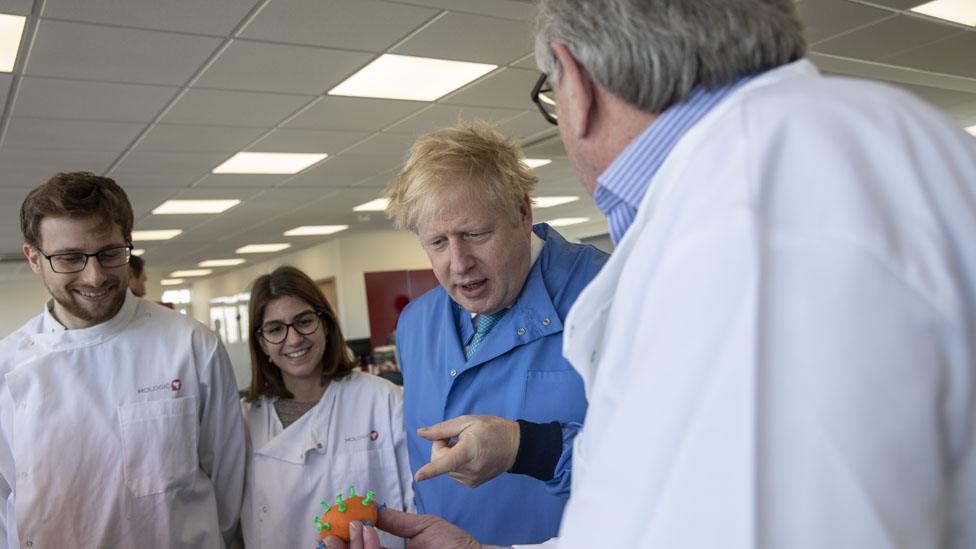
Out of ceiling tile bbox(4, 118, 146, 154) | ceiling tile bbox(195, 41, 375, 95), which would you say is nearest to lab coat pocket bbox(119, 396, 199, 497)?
ceiling tile bbox(195, 41, 375, 95)

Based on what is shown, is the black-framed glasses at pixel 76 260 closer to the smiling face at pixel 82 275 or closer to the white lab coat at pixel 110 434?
the smiling face at pixel 82 275

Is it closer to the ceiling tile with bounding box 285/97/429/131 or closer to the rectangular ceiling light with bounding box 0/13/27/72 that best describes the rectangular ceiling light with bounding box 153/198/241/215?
the ceiling tile with bounding box 285/97/429/131

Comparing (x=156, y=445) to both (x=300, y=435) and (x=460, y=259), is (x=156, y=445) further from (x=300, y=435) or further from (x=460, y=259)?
(x=460, y=259)

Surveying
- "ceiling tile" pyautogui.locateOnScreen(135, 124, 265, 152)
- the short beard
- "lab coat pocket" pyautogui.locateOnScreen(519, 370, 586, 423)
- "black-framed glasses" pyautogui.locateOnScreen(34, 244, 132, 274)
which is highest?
"ceiling tile" pyautogui.locateOnScreen(135, 124, 265, 152)

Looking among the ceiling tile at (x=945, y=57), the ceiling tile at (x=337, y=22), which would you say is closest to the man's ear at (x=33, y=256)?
the ceiling tile at (x=337, y=22)

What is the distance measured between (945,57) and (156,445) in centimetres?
551

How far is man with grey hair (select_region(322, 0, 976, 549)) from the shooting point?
1.84 ft

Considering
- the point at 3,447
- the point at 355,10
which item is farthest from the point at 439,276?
the point at 355,10

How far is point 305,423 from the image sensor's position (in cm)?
228

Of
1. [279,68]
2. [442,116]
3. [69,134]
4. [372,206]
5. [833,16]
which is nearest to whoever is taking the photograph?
[279,68]

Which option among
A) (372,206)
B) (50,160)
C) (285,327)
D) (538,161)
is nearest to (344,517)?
(285,327)

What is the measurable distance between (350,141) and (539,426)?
488 centimetres

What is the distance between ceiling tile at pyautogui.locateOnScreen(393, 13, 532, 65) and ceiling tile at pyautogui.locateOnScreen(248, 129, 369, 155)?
1.74 metres

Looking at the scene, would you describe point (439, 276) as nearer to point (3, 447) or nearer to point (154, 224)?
point (3, 447)
